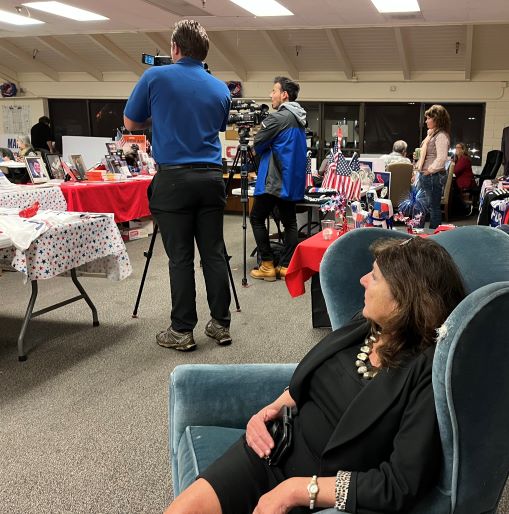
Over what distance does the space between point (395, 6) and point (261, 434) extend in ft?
21.3

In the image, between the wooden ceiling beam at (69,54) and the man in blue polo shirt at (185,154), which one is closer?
the man in blue polo shirt at (185,154)

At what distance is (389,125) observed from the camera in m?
10.2

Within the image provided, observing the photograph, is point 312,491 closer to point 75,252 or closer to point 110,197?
point 75,252

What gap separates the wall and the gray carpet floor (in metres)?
6.78

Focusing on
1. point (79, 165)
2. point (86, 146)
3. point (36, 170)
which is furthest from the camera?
point (86, 146)

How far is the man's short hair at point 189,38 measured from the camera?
2725 mm

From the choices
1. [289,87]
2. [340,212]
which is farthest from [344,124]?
[340,212]

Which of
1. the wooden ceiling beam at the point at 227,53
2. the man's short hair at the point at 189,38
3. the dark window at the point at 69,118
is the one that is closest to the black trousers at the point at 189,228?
the man's short hair at the point at 189,38

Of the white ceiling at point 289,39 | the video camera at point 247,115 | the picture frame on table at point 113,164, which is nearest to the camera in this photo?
the video camera at point 247,115

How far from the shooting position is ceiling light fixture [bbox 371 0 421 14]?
21.2 feet

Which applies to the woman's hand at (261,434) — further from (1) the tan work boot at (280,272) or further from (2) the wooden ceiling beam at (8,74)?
(2) the wooden ceiling beam at (8,74)

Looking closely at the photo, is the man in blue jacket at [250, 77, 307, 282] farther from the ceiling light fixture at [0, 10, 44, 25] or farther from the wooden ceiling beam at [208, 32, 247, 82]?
the wooden ceiling beam at [208, 32, 247, 82]

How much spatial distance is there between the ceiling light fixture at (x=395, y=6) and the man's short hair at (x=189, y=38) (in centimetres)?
435

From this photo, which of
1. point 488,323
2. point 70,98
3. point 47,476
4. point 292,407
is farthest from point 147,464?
point 70,98
